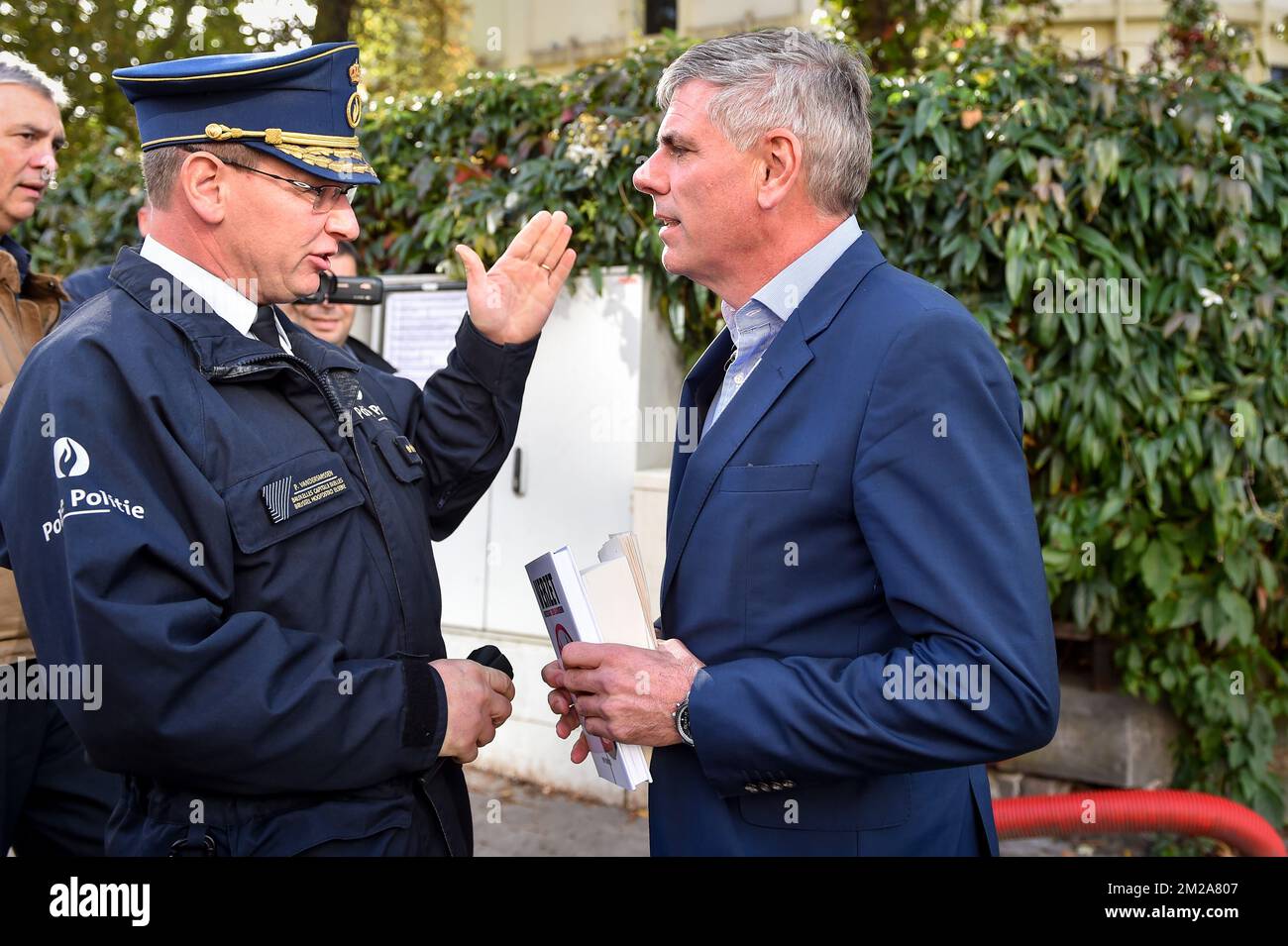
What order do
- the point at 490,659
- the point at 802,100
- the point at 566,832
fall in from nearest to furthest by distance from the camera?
the point at 802,100
the point at 490,659
the point at 566,832

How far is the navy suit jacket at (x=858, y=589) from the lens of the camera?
1654mm

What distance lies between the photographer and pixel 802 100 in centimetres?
198

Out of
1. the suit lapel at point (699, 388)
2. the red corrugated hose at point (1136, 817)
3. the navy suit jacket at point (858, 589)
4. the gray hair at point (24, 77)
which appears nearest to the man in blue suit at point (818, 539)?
the navy suit jacket at point (858, 589)

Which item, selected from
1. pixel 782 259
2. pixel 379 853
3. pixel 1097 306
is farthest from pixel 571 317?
pixel 379 853

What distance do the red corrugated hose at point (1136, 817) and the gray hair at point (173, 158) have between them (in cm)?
292

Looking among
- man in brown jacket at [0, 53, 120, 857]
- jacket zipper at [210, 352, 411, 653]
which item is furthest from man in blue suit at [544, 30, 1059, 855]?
man in brown jacket at [0, 53, 120, 857]

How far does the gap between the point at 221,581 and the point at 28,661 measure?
1220mm

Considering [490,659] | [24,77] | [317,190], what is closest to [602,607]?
[490,659]

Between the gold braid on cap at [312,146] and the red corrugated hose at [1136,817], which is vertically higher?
the gold braid on cap at [312,146]

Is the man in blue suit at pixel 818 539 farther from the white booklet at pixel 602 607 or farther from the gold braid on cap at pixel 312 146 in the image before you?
the gold braid on cap at pixel 312 146

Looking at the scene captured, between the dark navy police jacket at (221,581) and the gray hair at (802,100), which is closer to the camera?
the dark navy police jacket at (221,581)

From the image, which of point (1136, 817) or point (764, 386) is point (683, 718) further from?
point (1136, 817)

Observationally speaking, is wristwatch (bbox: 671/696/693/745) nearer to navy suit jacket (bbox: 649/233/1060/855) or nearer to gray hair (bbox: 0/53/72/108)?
navy suit jacket (bbox: 649/233/1060/855)
